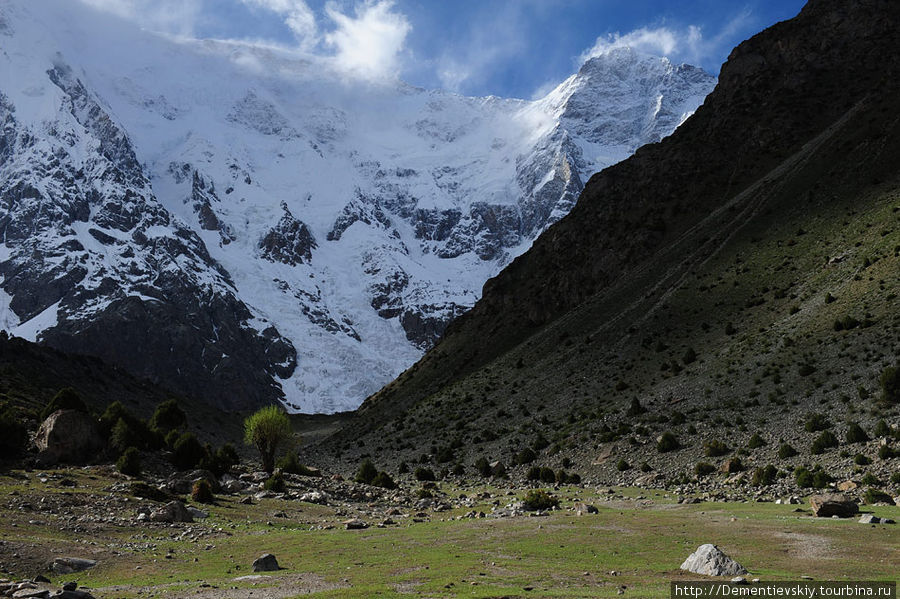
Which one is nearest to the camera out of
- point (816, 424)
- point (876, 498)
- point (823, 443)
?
point (876, 498)

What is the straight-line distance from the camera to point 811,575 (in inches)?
689

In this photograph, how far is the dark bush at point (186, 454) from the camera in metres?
52.7

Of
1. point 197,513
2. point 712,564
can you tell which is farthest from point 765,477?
point 197,513

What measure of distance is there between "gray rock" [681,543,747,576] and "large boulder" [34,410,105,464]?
4154cm

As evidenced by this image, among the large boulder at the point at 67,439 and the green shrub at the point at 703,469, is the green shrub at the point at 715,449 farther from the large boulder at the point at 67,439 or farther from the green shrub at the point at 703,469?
the large boulder at the point at 67,439

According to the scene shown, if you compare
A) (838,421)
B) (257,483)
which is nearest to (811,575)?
(838,421)

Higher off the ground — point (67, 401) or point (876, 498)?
point (67, 401)

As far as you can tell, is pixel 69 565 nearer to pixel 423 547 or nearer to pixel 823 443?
pixel 423 547

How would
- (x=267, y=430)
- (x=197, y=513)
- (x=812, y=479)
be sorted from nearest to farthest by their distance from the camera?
(x=197, y=513), (x=812, y=479), (x=267, y=430)

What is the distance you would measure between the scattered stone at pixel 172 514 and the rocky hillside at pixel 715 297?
32.0 m

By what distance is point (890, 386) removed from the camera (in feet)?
151

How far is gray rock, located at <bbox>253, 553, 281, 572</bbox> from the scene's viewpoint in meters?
21.9

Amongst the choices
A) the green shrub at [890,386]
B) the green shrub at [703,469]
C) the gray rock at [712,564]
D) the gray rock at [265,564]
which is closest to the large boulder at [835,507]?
the gray rock at [712,564]

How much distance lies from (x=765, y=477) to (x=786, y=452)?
179 inches
